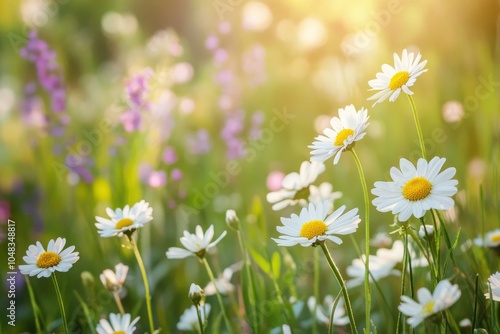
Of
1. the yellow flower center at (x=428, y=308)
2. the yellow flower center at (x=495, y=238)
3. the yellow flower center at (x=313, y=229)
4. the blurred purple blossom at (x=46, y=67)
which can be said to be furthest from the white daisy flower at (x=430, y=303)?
the blurred purple blossom at (x=46, y=67)

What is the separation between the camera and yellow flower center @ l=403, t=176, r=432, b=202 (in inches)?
22.6

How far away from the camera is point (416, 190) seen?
576 mm

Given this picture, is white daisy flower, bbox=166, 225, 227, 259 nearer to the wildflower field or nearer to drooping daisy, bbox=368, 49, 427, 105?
the wildflower field

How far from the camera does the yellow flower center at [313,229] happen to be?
0.60m

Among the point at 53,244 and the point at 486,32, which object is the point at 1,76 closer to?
the point at 486,32

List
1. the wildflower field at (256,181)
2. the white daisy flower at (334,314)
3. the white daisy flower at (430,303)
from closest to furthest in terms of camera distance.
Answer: the white daisy flower at (430,303) → the wildflower field at (256,181) → the white daisy flower at (334,314)

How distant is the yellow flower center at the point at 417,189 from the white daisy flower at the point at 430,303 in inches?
3.5

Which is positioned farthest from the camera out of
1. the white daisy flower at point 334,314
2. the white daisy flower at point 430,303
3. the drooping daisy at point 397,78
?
the white daisy flower at point 334,314

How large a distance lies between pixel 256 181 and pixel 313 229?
1.38m

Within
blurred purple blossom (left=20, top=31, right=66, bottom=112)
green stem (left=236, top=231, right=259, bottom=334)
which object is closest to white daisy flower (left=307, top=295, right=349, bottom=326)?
green stem (left=236, top=231, right=259, bottom=334)

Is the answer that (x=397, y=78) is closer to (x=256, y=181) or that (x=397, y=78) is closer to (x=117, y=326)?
(x=117, y=326)

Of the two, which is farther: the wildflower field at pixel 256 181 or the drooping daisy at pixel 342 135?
the wildflower field at pixel 256 181

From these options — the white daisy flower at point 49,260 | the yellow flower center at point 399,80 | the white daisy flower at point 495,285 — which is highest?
the yellow flower center at point 399,80

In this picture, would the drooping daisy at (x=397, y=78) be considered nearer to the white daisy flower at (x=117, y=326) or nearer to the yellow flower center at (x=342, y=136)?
the yellow flower center at (x=342, y=136)
